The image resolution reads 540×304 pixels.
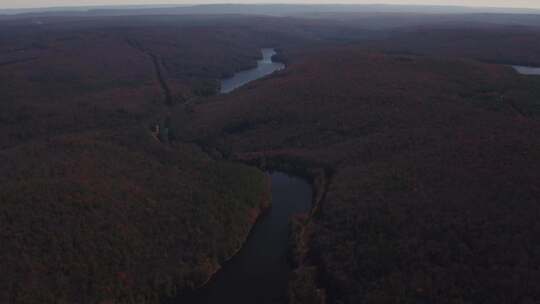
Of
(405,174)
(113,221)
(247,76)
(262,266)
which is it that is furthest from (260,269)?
(247,76)

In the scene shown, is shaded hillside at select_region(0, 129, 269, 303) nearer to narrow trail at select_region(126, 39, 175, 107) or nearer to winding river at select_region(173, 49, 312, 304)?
winding river at select_region(173, 49, 312, 304)

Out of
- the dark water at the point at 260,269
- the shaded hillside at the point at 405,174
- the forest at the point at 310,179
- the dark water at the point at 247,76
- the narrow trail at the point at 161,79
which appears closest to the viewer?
the shaded hillside at the point at 405,174

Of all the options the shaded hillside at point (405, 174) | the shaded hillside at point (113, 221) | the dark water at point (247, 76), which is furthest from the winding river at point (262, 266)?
the dark water at point (247, 76)

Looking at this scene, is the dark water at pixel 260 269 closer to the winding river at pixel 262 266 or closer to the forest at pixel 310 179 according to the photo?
the winding river at pixel 262 266

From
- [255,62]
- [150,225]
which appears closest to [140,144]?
[150,225]

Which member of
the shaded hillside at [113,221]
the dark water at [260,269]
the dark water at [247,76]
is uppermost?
the dark water at [247,76]

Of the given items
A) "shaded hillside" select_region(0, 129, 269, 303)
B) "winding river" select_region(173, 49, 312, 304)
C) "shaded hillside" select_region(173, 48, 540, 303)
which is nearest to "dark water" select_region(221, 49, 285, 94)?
"shaded hillside" select_region(173, 48, 540, 303)
